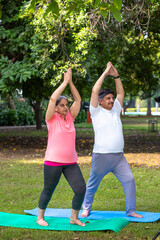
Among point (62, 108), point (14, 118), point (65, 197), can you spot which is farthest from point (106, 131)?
point (14, 118)

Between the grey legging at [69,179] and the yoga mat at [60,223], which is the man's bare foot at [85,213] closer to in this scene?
the yoga mat at [60,223]

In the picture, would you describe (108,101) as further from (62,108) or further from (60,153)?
(60,153)

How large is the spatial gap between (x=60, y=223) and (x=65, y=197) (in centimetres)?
165

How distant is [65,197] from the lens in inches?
275

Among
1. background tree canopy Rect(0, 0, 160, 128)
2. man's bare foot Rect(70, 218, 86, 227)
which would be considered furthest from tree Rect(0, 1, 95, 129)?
man's bare foot Rect(70, 218, 86, 227)

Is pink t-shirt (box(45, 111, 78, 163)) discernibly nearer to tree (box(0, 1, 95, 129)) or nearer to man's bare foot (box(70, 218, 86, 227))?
man's bare foot (box(70, 218, 86, 227))

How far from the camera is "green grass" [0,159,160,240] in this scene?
4.88 metres

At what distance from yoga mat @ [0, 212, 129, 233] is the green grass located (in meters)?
0.09

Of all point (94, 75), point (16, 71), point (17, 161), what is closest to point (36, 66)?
point (16, 71)

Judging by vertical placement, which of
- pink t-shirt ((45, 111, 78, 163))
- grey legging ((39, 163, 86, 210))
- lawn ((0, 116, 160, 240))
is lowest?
lawn ((0, 116, 160, 240))

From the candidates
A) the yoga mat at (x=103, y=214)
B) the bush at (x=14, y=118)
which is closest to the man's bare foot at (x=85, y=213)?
the yoga mat at (x=103, y=214)

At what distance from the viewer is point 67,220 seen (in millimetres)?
5504

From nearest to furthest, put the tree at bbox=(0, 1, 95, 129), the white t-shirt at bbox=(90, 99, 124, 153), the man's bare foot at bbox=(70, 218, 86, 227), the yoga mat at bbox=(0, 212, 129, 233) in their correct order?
the yoga mat at bbox=(0, 212, 129, 233), the man's bare foot at bbox=(70, 218, 86, 227), the white t-shirt at bbox=(90, 99, 124, 153), the tree at bbox=(0, 1, 95, 129)

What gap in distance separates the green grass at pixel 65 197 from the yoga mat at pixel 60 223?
9 centimetres
